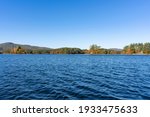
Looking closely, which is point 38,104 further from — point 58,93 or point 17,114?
point 58,93

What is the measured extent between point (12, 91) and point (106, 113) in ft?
42.6

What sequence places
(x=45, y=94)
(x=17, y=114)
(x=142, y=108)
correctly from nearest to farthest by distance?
1. (x=17, y=114)
2. (x=142, y=108)
3. (x=45, y=94)

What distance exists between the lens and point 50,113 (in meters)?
9.98

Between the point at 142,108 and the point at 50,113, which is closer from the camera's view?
the point at 50,113

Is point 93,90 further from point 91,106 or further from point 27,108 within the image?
point 27,108

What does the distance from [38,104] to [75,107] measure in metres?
2.42

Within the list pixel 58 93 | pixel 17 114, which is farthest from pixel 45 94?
pixel 17 114

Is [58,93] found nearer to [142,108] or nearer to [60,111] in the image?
[60,111]

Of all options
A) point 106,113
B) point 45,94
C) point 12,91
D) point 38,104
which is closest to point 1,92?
point 12,91

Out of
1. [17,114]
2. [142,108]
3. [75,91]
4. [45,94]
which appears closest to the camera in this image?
[17,114]

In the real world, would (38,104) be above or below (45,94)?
above

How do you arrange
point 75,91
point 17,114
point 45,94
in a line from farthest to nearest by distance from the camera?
point 75,91 → point 45,94 → point 17,114

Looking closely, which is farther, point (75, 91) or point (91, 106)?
point (75, 91)

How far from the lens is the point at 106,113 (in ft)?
33.1
